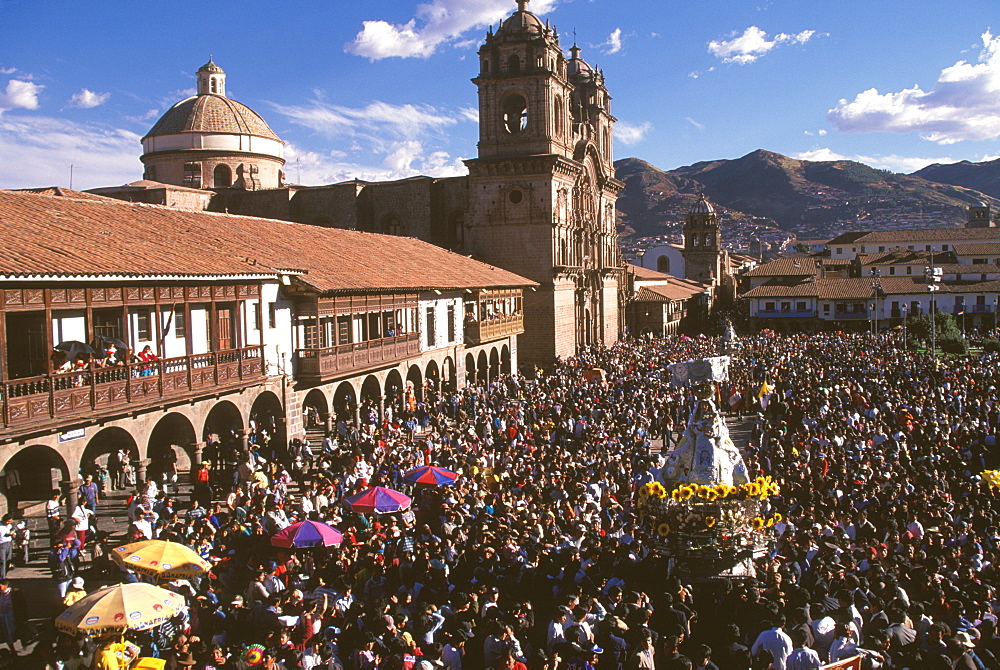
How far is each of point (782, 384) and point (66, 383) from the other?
23922 mm

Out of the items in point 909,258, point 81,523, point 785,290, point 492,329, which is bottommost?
point 81,523

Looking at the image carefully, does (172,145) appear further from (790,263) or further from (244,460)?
(790,263)

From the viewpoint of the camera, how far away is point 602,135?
58.5m

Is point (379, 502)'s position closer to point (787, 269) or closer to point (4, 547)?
point (4, 547)

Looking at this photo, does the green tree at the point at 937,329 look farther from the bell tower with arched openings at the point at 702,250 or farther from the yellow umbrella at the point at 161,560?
the yellow umbrella at the point at 161,560

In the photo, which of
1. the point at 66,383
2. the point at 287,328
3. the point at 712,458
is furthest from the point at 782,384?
the point at 66,383

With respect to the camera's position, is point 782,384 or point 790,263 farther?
point 790,263

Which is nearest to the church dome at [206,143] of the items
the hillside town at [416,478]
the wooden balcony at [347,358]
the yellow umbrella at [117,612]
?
the hillside town at [416,478]

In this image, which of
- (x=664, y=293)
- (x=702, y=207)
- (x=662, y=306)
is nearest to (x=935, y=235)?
(x=702, y=207)

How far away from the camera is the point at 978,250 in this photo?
78688 mm

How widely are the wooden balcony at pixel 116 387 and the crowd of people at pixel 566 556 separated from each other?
184 centimetres

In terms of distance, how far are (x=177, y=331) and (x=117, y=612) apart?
10617 mm

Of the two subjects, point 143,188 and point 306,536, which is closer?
point 306,536

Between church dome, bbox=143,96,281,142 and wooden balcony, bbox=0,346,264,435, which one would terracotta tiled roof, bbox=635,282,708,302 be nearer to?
church dome, bbox=143,96,281,142
